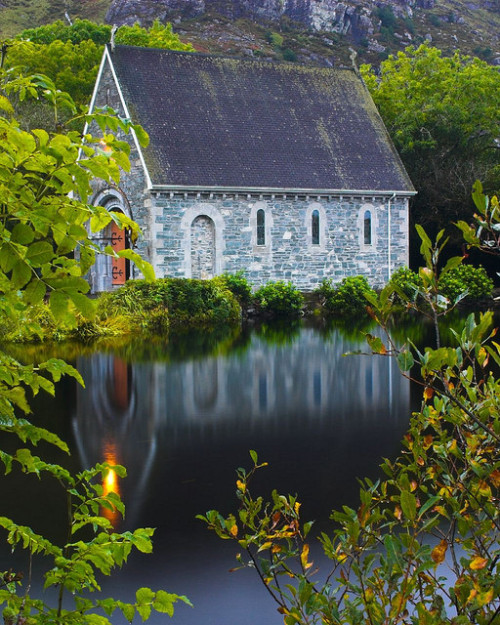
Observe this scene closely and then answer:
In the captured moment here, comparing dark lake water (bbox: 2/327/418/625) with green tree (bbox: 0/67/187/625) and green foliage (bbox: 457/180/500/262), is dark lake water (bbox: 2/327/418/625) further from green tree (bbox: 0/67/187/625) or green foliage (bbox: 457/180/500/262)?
green foliage (bbox: 457/180/500/262)

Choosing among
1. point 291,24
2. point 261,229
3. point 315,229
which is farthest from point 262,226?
point 291,24

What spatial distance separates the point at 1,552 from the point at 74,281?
4276 millimetres

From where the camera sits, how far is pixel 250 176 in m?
29.9

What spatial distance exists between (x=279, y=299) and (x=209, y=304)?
11.1 feet

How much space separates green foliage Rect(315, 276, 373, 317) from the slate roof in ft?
11.8

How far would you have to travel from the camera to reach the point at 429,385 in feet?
11.3

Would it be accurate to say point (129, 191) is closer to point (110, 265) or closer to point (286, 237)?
point (110, 265)

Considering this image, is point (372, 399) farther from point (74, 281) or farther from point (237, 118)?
point (237, 118)

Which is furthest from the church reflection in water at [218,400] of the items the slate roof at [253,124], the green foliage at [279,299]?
the slate roof at [253,124]

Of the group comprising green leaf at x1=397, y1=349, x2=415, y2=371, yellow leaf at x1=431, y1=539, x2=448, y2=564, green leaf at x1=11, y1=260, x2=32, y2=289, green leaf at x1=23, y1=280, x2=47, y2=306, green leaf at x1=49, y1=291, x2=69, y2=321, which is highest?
green leaf at x1=11, y1=260, x2=32, y2=289

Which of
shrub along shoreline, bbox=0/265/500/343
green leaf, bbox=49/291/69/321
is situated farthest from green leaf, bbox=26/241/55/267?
shrub along shoreline, bbox=0/265/500/343

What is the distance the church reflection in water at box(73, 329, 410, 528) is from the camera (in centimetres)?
1048

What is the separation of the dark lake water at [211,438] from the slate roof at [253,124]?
464 inches

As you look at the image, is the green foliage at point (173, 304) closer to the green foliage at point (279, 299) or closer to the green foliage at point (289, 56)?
the green foliage at point (279, 299)
